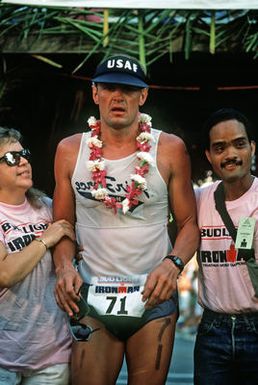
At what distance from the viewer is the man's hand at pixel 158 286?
3428 millimetres

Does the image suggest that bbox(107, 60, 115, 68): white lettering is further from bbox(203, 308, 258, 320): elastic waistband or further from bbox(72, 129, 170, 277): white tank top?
bbox(203, 308, 258, 320): elastic waistband

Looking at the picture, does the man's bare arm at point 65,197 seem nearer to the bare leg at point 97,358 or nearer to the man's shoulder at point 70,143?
the man's shoulder at point 70,143

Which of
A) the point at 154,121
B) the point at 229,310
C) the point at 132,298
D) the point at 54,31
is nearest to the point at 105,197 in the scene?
the point at 132,298

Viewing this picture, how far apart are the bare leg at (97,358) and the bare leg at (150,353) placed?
8 centimetres

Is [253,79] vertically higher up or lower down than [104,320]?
higher up

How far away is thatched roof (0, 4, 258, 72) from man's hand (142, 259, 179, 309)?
1.66 m

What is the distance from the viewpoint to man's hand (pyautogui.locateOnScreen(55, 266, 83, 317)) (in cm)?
349

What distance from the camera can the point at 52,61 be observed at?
5.09m

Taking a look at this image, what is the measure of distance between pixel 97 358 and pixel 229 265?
758mm

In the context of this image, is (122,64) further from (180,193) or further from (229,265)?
(229,265)

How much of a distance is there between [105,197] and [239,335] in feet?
2.97

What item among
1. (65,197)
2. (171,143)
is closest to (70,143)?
(65,197)

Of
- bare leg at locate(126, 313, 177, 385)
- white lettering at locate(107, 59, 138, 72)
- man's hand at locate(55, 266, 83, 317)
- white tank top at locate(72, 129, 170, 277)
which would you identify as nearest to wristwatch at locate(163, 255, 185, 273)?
white tank top at locate(72, 129, 170, 277)

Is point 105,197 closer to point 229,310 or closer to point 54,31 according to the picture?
point 229,310
